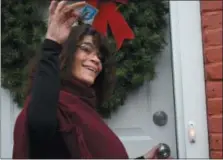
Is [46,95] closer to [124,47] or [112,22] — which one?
[112,22]

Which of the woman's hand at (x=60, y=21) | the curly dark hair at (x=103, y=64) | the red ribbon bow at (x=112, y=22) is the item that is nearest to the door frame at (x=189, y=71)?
the red ribbon bow at (x=112, y=22)

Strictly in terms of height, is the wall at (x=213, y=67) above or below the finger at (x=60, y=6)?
below

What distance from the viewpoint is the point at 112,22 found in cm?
158

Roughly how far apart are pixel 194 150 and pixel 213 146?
3.7 inches

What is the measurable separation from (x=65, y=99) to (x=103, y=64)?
0.87 ft

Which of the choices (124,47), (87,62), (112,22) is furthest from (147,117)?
(87,62)

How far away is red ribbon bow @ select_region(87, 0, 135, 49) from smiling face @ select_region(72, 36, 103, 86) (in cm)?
12

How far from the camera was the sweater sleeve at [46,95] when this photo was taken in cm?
105

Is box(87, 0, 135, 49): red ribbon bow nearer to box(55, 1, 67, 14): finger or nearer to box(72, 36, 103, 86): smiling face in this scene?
box(72, 36, 103, 86): smiling face

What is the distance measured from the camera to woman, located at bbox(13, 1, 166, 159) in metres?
1.06

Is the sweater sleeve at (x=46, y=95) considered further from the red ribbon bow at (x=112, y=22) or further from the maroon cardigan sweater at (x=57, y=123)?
the red ribbon bow at (x=112, y=22)

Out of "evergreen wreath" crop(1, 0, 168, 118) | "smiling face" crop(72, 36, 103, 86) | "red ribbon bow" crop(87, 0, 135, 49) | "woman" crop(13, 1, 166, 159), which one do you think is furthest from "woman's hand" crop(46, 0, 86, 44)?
"evergreen wreath" crop(1, 0, 168, 118)

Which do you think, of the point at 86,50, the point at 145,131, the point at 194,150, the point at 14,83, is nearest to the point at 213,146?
the point at 194,150

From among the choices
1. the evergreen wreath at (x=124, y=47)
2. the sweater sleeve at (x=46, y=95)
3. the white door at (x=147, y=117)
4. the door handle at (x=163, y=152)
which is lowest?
the door handle at (x=163, y=152)
